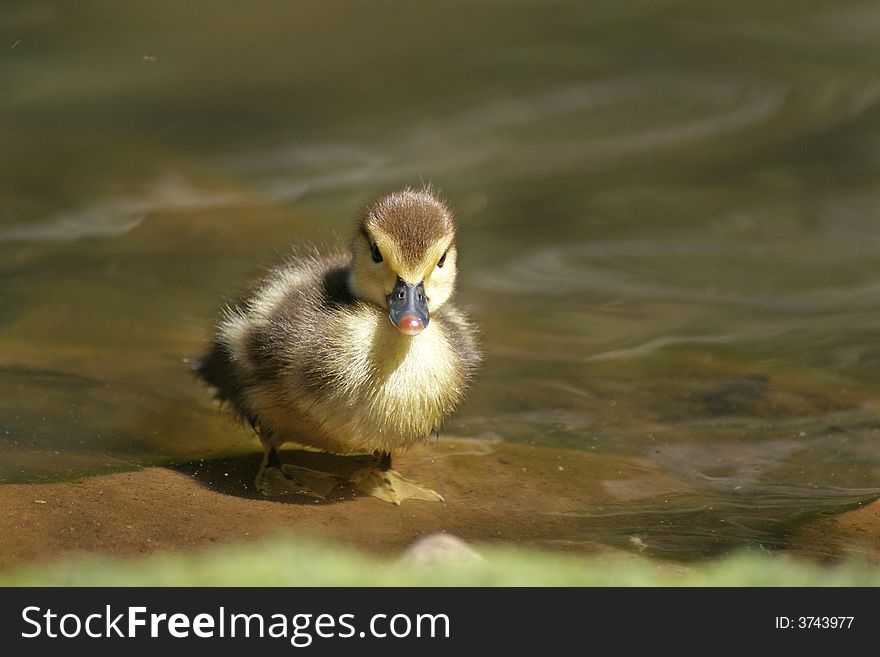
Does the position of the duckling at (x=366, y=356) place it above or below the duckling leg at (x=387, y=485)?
above

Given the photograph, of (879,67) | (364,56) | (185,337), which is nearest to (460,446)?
(185,337)

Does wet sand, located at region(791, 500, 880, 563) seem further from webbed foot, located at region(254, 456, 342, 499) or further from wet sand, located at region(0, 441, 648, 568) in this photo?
webbed foot, located at region(254, 456, 342, 499)

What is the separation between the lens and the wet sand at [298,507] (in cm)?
323

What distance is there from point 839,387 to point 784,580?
8.14 ft

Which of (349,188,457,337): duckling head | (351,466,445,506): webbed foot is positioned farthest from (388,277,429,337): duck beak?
(351,466,445,506): webbed foot

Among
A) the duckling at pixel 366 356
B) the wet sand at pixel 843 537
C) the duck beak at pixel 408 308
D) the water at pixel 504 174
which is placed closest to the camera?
the wet sand at pixel 843 537

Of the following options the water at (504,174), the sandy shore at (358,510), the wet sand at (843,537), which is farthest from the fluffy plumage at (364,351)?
the wet sand at (843,537)

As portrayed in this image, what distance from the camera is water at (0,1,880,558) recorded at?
5656 mm

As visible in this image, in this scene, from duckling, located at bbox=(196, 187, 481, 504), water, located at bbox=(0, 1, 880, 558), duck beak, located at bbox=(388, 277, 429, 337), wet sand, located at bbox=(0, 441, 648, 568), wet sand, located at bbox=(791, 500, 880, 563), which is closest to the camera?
wet sand, located at bbox=(0, 441, 648, 568)

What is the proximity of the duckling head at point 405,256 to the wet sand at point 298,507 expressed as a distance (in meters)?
0.60

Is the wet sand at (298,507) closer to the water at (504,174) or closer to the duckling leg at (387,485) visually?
the duckling leg at (387,485)

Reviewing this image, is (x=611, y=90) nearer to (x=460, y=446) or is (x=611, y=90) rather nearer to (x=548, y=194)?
(x=548, y=194)

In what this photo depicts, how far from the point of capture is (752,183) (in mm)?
7145

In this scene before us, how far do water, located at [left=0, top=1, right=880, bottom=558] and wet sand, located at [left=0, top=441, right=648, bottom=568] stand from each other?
813 millimetres
